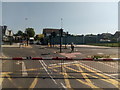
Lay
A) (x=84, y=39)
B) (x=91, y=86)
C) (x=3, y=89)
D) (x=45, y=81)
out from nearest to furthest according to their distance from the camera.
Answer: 1. (x=3, y=89)
2. (x=91, y=86)
3. (x=45, y=81)
4. (x=84, y=39)

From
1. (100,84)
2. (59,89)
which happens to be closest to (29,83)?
(59,89)

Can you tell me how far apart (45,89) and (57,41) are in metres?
65.1

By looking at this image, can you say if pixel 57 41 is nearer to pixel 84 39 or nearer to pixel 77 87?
pixel 84 39

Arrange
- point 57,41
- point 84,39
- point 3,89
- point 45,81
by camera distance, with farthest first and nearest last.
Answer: point 84,39 < point 57,41 < point 45,81 < point 3,89

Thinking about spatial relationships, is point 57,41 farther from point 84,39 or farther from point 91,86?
point 91,86

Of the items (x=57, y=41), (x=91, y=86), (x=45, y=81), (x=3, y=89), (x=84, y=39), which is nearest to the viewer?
(x=3, y=89)

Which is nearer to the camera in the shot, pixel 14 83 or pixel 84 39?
pixel 14 83

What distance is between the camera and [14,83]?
281 inches

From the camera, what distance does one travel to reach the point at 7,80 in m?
7.59

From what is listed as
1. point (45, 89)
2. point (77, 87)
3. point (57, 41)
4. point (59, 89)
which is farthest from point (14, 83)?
point (57, 41)

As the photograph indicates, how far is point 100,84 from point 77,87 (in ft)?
4.08

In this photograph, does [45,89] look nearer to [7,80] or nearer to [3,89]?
[3,89]

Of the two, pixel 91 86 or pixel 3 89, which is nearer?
pixel 3 89

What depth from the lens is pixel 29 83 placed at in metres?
7.14
